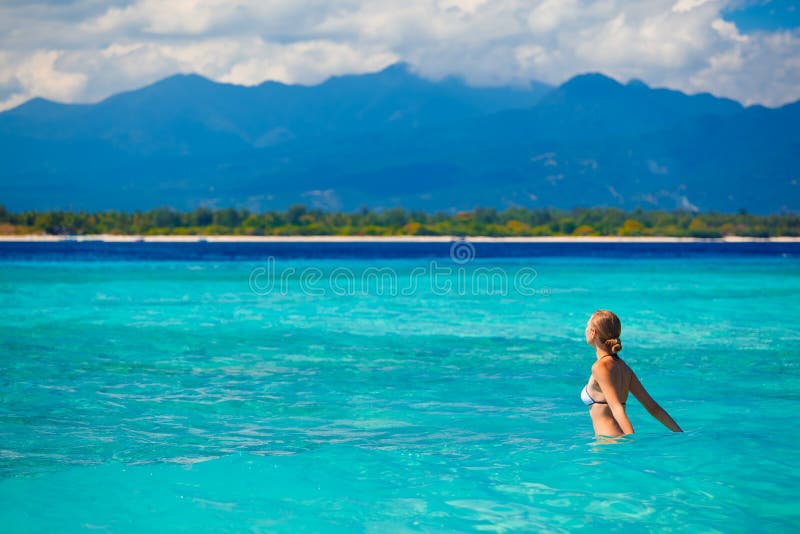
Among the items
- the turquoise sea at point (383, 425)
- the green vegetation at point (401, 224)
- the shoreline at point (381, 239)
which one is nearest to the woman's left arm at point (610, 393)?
the turquoise sea at point (383, 425)

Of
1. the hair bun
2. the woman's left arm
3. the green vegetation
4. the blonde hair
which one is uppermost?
the green vegetation

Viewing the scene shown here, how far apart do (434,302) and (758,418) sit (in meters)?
20.3

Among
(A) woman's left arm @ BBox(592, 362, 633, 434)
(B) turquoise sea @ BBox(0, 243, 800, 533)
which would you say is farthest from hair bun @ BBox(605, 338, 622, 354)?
(B) turquoise sea @ BBox(0, 243, 800, 533)

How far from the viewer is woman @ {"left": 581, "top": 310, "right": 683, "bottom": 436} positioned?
7.76 m

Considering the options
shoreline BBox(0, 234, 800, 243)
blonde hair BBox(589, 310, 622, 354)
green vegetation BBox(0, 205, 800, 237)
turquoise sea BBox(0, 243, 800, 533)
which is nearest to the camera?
blonde hair BBox(589, 310, 622, 354)

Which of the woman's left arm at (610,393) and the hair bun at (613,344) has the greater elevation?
the hair bun at (613,344)

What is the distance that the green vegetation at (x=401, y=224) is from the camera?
17600 centimetres

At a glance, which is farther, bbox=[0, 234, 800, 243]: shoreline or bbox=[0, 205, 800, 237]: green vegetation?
bbox=[0, 205, 800, 237]: green vegetation

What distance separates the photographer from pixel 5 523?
A: 25.0 feet

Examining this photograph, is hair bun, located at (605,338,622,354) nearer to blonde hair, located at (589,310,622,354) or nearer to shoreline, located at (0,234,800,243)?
blonde hair, located at (589,310,622,354)

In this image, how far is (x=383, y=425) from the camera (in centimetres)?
1157

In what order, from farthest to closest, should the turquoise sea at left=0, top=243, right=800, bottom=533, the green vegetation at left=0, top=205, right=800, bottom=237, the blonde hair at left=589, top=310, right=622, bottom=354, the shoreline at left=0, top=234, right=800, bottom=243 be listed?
the green vegetation at left=0, top=205, right=800, bottom=237, the shoreline at left=0, top=234, right=800, bottom=243, the turquoise sea at left=0, top=243, right=800, bottom=533, the blonde hair at left=589, top=310, right=622, bottom=354

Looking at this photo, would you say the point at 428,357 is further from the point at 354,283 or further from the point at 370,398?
the point at 354,283

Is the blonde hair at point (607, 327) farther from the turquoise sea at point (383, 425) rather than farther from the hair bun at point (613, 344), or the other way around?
the turquoise sea at point (383, 425)
